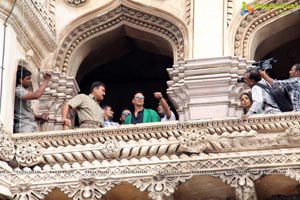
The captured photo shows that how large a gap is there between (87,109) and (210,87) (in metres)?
2.17

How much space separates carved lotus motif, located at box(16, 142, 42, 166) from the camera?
50.6 feet

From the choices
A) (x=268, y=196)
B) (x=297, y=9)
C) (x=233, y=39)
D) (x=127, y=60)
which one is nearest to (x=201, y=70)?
(x=233, y=39)

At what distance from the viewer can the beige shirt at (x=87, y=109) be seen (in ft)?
54.3

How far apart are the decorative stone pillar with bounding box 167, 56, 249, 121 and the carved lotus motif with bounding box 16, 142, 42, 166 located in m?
3.07

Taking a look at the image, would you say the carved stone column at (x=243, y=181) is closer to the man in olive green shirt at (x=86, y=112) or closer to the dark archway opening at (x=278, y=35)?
the man in olive green shirt at (x=86, y=112)

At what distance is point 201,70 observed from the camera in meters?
17.9

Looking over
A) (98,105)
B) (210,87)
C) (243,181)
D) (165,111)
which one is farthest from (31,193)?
(210,87)

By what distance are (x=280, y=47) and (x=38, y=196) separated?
24.7 feet

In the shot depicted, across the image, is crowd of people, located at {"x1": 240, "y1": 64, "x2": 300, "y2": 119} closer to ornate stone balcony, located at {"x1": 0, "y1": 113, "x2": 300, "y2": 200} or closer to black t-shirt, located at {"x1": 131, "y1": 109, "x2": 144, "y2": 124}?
ornate stone balcony, located at {"x1": 0, "y1": 113, "x2": 300, "y2": 200}

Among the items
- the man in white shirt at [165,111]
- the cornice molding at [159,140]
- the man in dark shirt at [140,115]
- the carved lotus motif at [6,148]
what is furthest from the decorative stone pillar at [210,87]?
the carved lotus motif at [6,148]

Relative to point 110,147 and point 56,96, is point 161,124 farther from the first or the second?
point 56,96

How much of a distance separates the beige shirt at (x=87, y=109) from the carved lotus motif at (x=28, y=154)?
4.05 feet

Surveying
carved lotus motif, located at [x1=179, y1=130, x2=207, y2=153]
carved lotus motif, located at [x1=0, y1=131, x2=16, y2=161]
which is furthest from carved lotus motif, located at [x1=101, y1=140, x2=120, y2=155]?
carved lotus motif, located at [x1=0, y1=131, x2=16, y2=161]

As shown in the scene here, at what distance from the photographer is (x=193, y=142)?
590 inches
